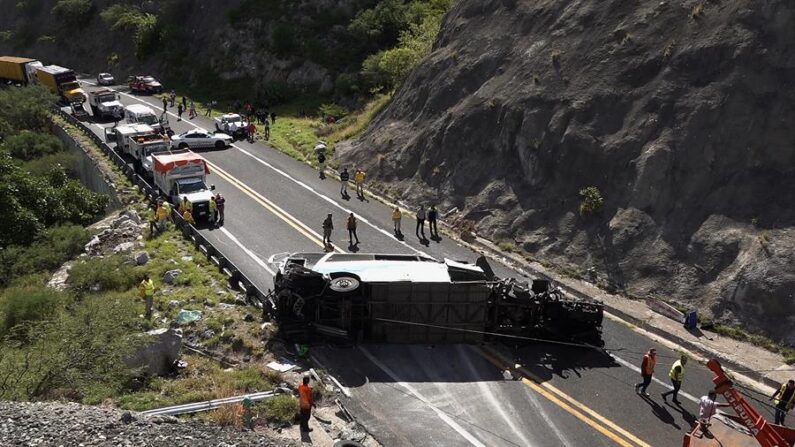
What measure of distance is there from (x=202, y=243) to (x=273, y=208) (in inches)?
202

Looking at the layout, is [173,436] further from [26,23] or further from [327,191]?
[26,23]

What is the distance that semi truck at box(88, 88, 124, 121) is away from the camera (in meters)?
49.1

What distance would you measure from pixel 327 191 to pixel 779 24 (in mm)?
19566

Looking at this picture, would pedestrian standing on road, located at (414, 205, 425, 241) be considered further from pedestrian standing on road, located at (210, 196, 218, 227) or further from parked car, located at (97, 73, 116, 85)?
parked car, located at (97, 73, 116, 85)

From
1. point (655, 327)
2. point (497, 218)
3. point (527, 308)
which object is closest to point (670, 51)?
point (497, 218)

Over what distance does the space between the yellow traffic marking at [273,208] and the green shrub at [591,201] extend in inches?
356

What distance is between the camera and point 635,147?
26.0 metres

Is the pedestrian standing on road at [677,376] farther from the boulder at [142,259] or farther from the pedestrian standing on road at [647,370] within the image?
the boulder at [142,259]

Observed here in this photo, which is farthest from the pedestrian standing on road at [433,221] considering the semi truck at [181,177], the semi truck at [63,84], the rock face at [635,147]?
the semi truck at [63,84]

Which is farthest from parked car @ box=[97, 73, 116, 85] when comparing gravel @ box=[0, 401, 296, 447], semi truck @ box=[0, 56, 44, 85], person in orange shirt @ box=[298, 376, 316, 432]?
person in orange shirt @ box=[298, 376, 316, 432]

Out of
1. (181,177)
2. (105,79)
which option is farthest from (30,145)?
(105,79)

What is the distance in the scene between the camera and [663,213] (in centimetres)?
2408

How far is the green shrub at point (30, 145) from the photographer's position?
44.5 metres

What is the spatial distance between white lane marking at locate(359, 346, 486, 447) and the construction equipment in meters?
4.41
